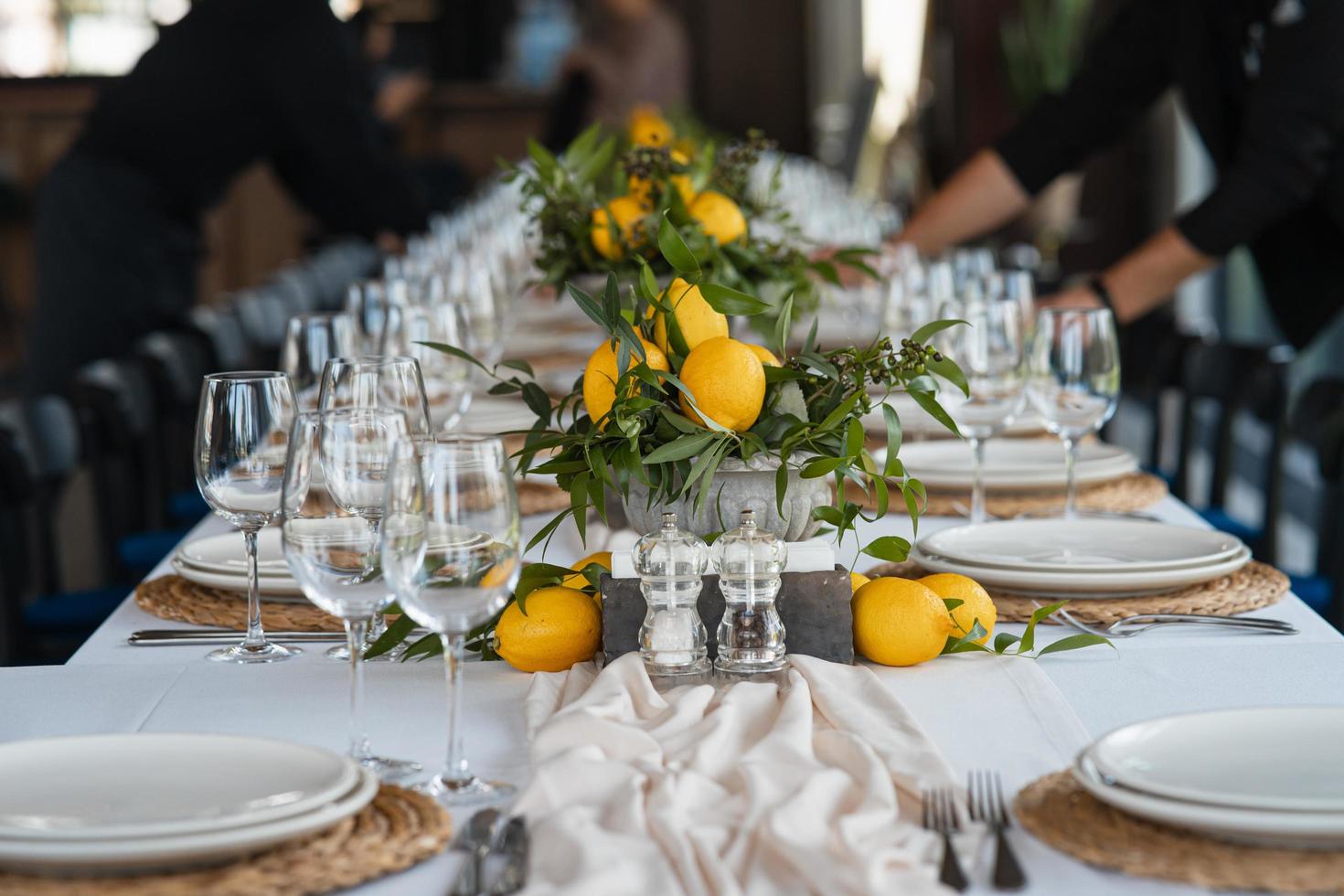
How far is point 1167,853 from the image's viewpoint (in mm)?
723

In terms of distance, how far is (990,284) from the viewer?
2.24 meters

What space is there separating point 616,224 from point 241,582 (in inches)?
33.5

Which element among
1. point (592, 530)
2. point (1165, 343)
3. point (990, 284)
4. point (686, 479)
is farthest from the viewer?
point (1165, 343)

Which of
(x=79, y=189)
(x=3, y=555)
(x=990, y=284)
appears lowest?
(x=3, y=555)

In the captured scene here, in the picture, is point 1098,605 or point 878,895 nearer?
point 878,895

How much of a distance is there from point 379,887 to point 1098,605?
24.7 inches

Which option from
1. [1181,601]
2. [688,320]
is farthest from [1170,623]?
[688,320]

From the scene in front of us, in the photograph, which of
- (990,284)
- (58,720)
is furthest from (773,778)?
(990,284)

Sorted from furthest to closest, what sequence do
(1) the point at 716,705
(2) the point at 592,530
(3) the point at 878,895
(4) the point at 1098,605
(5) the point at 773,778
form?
(2) the point at 592,530 < (4) the point at 1098,605 < (1) the point at 716,705 < (5) the point at 773,778 < (3) the point at 878,895

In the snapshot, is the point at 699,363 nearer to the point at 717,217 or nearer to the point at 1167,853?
the point at 1167,853

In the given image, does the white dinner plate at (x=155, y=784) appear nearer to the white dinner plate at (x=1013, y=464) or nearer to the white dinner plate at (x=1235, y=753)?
the white dinner plate at (x=1235, y=753)

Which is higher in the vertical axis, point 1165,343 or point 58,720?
point 1165,343

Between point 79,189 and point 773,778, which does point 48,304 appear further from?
point 773,778

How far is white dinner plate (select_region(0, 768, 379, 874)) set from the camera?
0.70 metres
